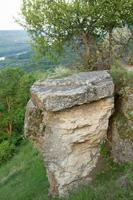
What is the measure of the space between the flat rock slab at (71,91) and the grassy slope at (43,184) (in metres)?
3.33

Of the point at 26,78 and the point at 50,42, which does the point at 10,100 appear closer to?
the point at 26,78

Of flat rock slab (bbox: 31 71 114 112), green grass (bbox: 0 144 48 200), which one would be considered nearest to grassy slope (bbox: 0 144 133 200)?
green grass (bbox: 0 144 48 200)

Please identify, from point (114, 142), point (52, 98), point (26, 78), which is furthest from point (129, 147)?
point (26, 78)

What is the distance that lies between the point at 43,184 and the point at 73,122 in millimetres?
6410

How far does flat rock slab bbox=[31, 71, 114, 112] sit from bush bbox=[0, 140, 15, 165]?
27.0m

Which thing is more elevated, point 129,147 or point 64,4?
point 64,4

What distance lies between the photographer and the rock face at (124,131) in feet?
62.2

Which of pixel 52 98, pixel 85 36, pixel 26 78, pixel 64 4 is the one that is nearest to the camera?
pixel 52 98

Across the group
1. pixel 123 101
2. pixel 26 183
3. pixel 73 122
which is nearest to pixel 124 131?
pixel 123 101

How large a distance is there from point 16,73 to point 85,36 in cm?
2728

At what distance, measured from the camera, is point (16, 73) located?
169 feet

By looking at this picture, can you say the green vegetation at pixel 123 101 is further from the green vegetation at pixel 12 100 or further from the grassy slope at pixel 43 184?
the green vegetation at pixel 12 100

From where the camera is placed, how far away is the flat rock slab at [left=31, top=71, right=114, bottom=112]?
58.9ft

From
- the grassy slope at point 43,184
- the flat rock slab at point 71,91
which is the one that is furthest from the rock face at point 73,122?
the grassy slope at point 43,184
